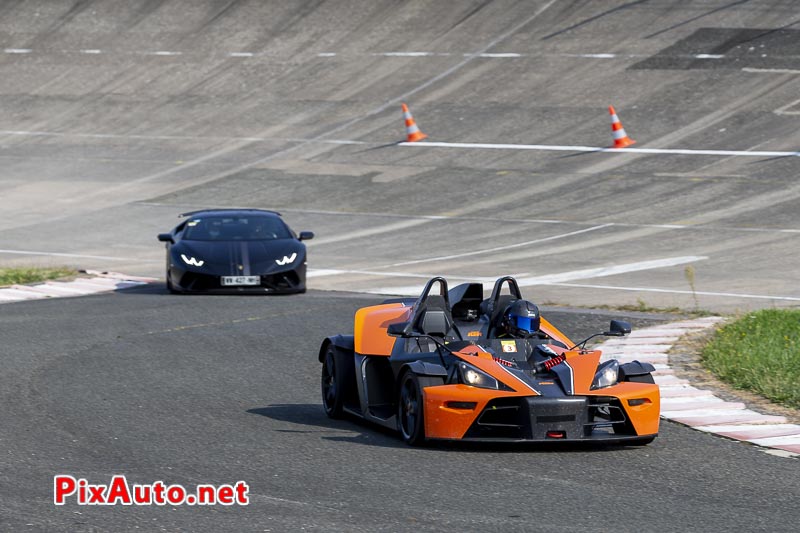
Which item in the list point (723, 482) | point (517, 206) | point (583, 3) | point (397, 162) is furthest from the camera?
point (583, 3)

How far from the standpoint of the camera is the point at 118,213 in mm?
29422

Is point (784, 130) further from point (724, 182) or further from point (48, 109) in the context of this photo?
point (48, 109)

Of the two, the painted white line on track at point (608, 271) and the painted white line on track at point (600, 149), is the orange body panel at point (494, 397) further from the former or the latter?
the painted white line on track at point (600, 149)

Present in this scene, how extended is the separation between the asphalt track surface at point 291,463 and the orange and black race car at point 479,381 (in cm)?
18

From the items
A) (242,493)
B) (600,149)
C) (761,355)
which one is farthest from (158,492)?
(600,149)

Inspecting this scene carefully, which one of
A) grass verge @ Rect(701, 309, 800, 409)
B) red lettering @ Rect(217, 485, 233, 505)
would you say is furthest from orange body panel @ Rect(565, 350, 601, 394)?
red lettering @ Rect(217, 485, 233, 505)

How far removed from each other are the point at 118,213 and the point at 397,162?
6.26 meters

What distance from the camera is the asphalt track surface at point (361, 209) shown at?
8.57 m

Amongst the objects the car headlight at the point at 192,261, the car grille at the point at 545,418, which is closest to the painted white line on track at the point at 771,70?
the car headlight at the point at 192,261

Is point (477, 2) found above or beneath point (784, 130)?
above

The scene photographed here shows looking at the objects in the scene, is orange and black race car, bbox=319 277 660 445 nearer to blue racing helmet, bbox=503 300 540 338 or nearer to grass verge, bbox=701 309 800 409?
blue racing helmet, bbox=503 300 540 338

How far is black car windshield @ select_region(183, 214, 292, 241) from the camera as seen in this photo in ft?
68.8

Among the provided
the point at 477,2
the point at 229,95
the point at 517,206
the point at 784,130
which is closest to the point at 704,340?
the point at 517,206

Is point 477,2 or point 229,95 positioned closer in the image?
point 229,95
